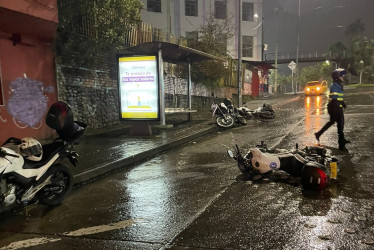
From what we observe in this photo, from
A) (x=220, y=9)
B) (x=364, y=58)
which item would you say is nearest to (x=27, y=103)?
(x=220, y=9)

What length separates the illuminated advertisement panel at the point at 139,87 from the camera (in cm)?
1102

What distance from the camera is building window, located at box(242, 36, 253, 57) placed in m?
37.5

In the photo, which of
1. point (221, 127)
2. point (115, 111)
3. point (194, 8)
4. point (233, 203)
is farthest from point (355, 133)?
point (194, 8)

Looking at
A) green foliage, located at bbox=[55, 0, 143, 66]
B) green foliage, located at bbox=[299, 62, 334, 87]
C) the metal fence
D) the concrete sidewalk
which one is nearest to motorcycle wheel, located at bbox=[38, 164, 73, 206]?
the concrete sidewalk

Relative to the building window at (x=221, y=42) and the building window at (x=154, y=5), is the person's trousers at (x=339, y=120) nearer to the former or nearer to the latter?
the building window at (x=221, y=42)

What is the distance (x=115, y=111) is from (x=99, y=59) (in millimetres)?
2157

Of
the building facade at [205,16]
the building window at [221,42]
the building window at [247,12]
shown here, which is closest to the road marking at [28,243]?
the building window at [221,42]

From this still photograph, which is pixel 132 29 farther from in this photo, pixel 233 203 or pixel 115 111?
pixel 233 203

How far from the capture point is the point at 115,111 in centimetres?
→ 1374

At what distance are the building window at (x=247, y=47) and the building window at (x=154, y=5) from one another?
11.1 meters

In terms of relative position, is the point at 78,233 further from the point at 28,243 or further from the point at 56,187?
the point at 56,187

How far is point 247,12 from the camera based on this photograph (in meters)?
36.9

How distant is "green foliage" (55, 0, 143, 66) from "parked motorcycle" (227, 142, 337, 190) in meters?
7.96

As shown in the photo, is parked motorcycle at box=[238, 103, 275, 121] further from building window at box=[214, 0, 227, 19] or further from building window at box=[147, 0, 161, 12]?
building window at box=[214, 0, 227, 19]
